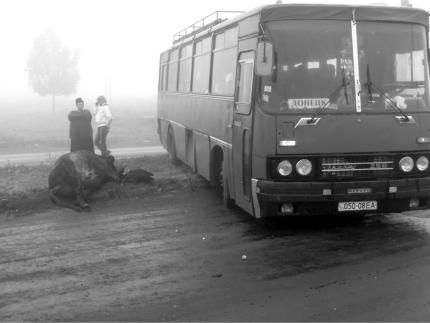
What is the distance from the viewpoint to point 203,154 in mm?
11164

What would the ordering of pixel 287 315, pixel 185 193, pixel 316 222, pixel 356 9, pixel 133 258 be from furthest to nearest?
pixel 185 193 < pixel 316 222 < pixel 356 9 < pixel 133 258 < pixel 287 315

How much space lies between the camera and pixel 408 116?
777cm

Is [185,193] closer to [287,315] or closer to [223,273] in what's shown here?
[223,273]

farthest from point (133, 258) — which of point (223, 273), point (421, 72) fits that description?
point (421, 72)

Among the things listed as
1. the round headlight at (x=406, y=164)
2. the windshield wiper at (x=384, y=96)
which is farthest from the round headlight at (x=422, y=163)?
the windshield wiper at (x=384, y=96)

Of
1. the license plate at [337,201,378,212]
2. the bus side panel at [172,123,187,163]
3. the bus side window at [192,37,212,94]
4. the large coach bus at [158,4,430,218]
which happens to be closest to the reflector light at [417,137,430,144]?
the large coach bus at [158,4,430,218]

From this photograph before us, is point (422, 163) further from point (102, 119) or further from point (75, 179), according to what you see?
point (102, 119)

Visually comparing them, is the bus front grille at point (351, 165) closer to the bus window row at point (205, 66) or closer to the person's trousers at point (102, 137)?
the bus window row at point (205, 66)

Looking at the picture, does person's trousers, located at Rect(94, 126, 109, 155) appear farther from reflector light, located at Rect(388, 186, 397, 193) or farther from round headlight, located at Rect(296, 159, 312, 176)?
reflector light, located at Rect(388, 186, 397, 193)

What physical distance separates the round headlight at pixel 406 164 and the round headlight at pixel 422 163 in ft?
0.34

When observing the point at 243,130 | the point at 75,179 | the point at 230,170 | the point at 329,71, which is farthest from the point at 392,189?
the point at 75,179

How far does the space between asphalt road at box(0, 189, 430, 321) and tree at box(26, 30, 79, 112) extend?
47.5 meters

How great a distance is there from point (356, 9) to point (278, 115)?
1.74 meters

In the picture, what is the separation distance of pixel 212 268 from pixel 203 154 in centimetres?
457
